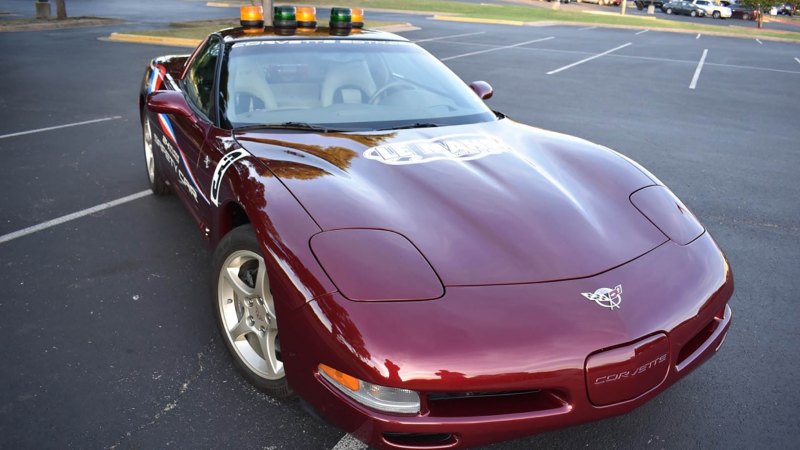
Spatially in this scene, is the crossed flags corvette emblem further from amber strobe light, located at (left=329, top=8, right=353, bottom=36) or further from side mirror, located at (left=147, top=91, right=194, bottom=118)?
amber strobe light, located at (left=329, top=8, right=353, bottom=36)

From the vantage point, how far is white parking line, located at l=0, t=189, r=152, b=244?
4.39 metres

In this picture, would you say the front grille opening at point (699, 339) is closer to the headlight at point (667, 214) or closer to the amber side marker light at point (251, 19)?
the headlight at point (667, 214)

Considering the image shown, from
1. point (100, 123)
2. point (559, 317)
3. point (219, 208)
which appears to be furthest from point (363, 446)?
point (100, 123)

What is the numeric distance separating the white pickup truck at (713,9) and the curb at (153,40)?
150ft

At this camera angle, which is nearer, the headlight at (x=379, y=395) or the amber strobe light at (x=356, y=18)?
the headlight at (x=379, y=395)

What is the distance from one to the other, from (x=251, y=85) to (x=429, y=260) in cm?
187

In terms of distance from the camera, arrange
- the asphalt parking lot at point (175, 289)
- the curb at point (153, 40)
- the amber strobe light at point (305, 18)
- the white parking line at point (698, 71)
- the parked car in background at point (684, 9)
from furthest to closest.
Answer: the parked car in background at point (684, 9) < the curb at point (153, 40) < the white parking line at point (698, 71) < the amber strobe light at point (305, 18) < the asphalt parking lot at point (175, 289)

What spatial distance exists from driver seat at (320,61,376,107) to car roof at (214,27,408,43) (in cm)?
30

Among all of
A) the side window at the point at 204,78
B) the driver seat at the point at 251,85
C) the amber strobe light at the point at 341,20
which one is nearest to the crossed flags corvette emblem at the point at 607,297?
the driver seat at the point at 251,85

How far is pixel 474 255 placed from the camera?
94.4 inches

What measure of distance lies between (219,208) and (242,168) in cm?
27

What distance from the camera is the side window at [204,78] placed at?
3721mm

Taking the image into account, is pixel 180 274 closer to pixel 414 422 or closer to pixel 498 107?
pixel 414 422

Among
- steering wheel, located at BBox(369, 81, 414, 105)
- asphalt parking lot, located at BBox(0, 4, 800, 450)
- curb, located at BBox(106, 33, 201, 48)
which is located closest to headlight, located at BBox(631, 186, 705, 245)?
asphalt parking lot, located at BBox(0, 4, 800, 450)
